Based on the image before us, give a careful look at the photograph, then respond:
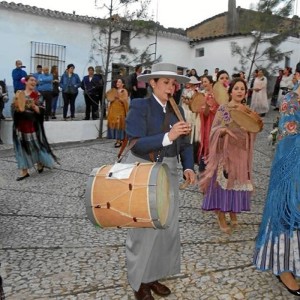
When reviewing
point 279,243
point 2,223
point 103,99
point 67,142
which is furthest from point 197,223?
point 103,99

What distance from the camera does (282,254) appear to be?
9.95 feet

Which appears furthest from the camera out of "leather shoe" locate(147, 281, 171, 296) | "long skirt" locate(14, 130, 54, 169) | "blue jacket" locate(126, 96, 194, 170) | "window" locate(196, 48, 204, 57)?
"window" locate(196, 48, 204, 57)

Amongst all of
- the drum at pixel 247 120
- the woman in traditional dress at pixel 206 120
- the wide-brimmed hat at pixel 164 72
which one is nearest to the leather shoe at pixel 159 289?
the wide-brimmed hat at pixel 164 72

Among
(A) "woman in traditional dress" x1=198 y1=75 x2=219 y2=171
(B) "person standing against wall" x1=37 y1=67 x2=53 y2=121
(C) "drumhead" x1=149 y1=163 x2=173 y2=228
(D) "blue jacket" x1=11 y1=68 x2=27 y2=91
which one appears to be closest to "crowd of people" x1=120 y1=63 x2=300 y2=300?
(C) "drumhead" x1=149 y1=163 x2=173 y2=228

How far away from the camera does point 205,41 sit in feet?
67.7

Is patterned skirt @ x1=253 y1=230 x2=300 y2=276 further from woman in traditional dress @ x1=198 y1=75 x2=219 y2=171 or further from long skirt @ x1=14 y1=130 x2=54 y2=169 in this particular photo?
long skirt @ x1=14 y1=130 x2=54 y2=169

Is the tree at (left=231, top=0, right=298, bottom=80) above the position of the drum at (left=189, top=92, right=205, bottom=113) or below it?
above

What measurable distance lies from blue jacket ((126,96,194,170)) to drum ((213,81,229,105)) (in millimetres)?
1993

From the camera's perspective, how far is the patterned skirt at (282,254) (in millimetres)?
3002

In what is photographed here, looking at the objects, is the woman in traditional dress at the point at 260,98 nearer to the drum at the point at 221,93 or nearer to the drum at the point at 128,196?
the drum at the point at 221,93

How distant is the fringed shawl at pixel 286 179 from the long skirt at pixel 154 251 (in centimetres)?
64

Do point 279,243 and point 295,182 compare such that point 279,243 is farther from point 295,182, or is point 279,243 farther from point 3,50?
point 3,50

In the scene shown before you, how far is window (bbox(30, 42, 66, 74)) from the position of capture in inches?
602

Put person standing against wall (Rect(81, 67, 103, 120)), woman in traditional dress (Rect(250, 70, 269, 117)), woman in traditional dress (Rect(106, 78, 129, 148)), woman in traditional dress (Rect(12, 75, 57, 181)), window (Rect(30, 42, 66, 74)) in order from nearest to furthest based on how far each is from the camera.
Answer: woman in traditional dress (Rect(12, 75, 57, 181))
woman in traditional dress (Rect(106, 78, 129, 148))
person standing against wall (Rect(81, 67, 103, 120))
woman in traditional dress (Rect(250, 70, 269, 117))
window (Rect(30, 42, 66, 74))
